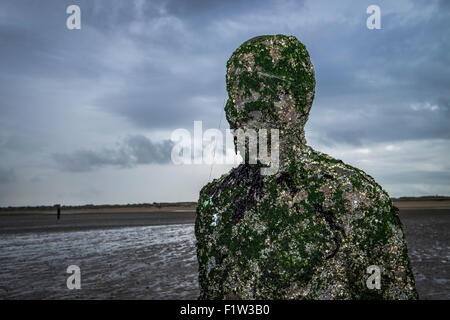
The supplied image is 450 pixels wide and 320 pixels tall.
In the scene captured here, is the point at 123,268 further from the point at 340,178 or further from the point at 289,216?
the point at 340,178

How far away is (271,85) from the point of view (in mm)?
2928

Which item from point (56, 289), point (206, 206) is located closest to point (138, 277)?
point (56, 289)

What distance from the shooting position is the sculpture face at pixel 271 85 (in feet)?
9.62

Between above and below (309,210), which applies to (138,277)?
below

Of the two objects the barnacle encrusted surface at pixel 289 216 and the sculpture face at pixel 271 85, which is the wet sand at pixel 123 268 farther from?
the sculpture face at pixel 271 85

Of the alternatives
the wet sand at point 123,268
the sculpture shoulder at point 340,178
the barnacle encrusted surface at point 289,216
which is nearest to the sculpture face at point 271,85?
the barnacle encrusted surface at point 289,216

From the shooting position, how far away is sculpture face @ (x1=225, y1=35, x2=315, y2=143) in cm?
293

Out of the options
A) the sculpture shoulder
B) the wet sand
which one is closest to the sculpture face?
the sculpture shoulder

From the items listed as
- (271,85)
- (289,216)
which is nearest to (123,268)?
(289,216)

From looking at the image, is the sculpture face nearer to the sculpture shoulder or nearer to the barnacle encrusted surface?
the barnacle encrusted surface

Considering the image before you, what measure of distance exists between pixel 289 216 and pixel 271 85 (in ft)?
3.48

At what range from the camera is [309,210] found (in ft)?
9.03
